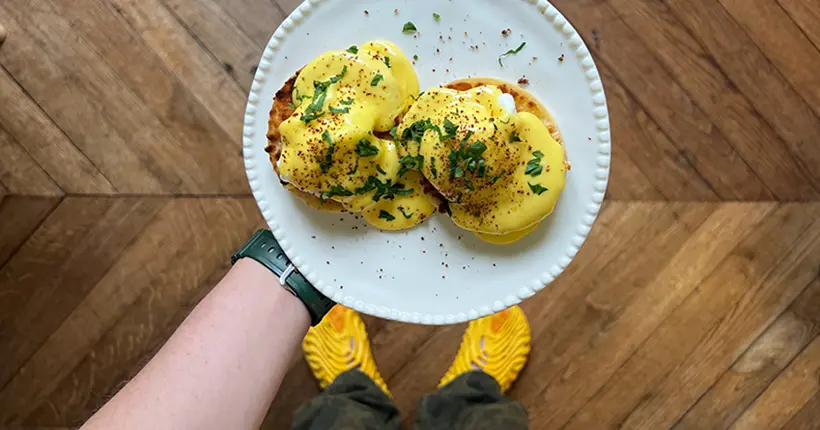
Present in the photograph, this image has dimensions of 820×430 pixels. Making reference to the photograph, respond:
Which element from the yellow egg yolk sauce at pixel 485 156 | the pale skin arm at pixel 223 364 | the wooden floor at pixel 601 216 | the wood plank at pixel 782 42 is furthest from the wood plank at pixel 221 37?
the wood plank at pixel 782 42

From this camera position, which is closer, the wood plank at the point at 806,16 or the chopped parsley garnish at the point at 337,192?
the chopped parsley garnish at the point at 337,192

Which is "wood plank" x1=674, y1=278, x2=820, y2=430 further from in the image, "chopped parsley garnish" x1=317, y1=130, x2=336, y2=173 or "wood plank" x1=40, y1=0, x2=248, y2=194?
"wood plank" x1=40, y1=0, x2=248, y2=194

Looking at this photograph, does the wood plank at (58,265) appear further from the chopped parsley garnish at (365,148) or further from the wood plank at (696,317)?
the wood plank at (696,317)

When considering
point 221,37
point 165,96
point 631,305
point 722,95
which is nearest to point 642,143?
point 722,95

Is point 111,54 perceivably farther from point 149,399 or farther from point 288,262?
point 149,399

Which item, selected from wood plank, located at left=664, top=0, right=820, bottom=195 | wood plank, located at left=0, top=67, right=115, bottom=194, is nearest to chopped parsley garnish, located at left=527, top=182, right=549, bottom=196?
wood plank, located at left=664, top=0, right=820, bottom=195
